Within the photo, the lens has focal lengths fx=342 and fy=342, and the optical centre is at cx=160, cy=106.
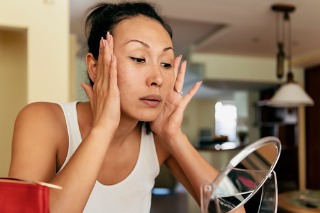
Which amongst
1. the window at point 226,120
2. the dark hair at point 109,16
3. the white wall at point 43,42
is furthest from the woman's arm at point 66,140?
the window at point 226,120

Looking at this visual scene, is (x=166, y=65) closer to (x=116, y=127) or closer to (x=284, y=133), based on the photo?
(x=116, y=127)

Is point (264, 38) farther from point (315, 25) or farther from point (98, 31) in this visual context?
point (98, 31)

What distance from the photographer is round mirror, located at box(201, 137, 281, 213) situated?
0.43 m

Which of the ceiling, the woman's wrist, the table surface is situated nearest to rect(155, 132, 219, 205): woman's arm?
the woman's wrist

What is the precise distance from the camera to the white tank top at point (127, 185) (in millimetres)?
868

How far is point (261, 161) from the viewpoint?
538 millimetres

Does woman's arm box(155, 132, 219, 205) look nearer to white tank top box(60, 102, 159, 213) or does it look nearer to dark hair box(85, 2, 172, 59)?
white tank top box(60, 102, 159, 213)

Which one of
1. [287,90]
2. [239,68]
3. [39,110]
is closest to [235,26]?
[287,90]

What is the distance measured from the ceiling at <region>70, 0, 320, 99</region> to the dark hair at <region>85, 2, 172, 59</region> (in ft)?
5.66

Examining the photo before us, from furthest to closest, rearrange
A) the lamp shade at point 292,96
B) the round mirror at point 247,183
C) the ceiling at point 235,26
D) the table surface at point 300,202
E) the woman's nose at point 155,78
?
the ceiling at point 235,26 < the lamp shade at point 292,96 < the table surface at point 300,202 < the woman's nose at point 155,78 < the round mirror at point 247,183

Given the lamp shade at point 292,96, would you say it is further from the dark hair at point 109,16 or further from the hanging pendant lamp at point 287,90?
the dark hair at point 109,16

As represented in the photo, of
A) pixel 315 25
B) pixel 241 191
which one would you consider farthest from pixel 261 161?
pixel 315 25

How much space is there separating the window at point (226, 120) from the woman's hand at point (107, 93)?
31.8 ft

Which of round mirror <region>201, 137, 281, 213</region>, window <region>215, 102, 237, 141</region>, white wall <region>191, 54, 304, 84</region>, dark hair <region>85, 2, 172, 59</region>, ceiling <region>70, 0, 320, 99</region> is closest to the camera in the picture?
round mirror <region>201, 137, 281, 213</region>
